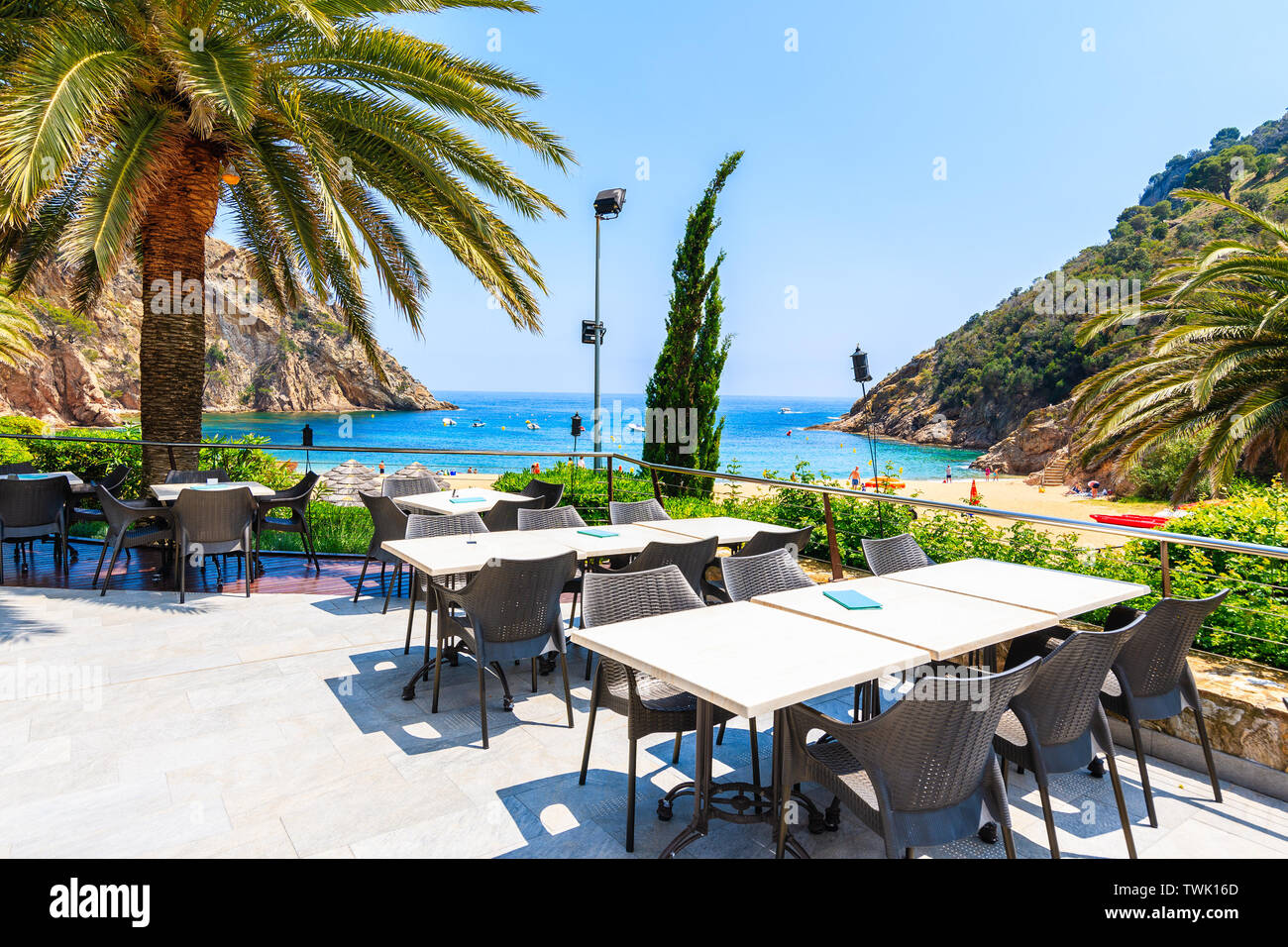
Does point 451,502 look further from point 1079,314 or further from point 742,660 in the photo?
point 1079,314

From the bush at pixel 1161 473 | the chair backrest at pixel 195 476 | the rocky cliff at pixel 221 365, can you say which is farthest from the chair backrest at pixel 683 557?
the rocky cliff at pixel 221 365

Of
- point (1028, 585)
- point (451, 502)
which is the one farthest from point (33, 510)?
point (1028, 585)

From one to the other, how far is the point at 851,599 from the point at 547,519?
9.11 ft

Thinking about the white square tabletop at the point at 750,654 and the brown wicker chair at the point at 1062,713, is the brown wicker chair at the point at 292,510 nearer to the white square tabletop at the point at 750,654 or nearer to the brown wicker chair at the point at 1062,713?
the white square tabletop at the point at 750,654

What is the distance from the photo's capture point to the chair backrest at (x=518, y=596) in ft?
→ 10.9

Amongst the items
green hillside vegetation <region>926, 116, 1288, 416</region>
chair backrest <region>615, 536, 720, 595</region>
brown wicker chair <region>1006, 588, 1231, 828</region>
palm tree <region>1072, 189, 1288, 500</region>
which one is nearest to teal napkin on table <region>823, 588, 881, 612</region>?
brown wicker chair <region>1006, 588, 1231, 828</region>

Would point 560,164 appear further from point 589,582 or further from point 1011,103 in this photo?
point 1011,103

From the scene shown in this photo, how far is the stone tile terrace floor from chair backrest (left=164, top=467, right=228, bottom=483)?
107 inches

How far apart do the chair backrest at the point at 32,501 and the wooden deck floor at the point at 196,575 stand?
0.52 metres

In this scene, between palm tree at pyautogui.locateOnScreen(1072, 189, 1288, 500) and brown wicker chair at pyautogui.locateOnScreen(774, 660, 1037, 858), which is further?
palm tree at pyautogui.locateOnScreen(1072, 189, 1288, 500)

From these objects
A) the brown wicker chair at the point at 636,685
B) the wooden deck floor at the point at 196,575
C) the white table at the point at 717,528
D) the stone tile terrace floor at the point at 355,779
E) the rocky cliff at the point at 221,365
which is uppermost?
the rocky cliff at the point at 221,365

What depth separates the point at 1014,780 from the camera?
3055 mm

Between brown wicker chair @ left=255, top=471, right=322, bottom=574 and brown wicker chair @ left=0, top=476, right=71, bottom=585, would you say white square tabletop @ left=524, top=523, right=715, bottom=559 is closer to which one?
brown wicker chair @ left=255, top=471, right=322, bottom=574

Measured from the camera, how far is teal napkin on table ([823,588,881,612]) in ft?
9.32
